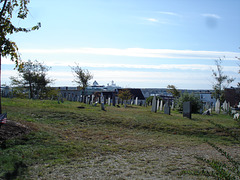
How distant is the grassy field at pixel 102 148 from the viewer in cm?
580

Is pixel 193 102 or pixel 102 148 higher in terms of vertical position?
pixel 193 102

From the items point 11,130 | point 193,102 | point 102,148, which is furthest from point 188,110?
point 11,130

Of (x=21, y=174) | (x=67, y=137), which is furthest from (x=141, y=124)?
(x=21, y=174)

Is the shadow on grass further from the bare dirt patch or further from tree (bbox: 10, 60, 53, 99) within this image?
tree (bbox: 10, 60, 53, 99)

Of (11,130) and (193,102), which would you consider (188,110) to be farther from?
(11,130)

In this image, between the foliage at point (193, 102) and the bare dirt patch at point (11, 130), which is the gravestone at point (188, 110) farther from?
the bare dirt patch at point (11, 130)

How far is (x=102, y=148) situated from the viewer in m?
8.05

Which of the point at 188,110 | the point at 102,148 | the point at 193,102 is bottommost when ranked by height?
the point at 102,148

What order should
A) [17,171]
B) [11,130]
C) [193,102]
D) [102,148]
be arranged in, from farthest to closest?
[193,102] < [102,148] < [11,130] < [17,171]

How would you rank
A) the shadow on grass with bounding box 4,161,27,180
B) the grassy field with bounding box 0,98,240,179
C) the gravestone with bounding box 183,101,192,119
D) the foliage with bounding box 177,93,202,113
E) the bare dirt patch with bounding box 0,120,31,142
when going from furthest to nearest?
the foliage with bounding box 177,93,202,113 < the gravestone with bounding box 183,101,192,119 < the bare dirt patch with bounding box 0,120,31,142 < the grassy field with bounding box 0,98,240,179 < the shadow on grass with bounding box 4,161,27,180

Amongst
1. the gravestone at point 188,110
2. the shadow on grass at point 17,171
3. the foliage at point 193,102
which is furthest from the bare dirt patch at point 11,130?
the foliage at point 193,102

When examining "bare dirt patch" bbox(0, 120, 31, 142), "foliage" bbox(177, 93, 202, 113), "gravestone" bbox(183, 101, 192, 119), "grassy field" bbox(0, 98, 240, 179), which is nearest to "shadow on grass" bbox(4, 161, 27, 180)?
"grassy field" bbox(0, 98, 240, 179)

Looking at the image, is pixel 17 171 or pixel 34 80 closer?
pixel 17 171

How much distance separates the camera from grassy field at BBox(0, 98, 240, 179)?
580 centimetres
